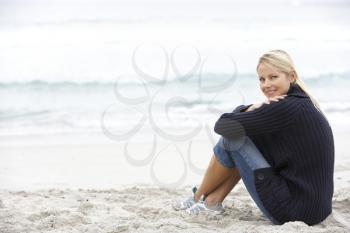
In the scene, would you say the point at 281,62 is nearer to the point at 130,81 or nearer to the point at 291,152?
the point at 291,152

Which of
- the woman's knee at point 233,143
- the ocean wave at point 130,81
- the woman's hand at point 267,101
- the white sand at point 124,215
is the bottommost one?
the white sand at point 124,215

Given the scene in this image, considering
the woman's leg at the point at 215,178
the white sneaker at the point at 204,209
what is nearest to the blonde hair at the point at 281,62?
the woman's leg at the point at 215,178

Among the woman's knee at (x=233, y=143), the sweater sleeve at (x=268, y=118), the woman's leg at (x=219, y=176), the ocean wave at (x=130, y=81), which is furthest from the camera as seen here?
the ocean wave at (x=130, y=81)

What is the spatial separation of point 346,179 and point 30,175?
2.63m

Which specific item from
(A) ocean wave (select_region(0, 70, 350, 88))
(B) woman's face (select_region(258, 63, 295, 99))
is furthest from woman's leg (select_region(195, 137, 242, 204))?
(A) ocean wave (select_region(0, 70, 350, 88))

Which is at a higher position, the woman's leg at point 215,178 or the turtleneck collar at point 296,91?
the turtleneck collar at point 296,91

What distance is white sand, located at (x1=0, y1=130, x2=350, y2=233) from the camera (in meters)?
2.91

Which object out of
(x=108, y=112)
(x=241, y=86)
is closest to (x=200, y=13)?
(x=241, y=86)

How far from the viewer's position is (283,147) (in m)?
2.73

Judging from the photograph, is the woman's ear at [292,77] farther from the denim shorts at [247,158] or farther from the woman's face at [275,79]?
the denim shorts at [247,158]

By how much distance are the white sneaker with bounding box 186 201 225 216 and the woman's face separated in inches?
30.5

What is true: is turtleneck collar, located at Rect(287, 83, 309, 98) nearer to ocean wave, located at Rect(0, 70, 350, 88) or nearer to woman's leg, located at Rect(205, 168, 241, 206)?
woman's leg, located at Rect(205, 168, 241, 206)

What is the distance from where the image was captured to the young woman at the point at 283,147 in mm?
2699

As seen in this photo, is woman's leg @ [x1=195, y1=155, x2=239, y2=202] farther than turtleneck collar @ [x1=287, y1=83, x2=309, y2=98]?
Yes
